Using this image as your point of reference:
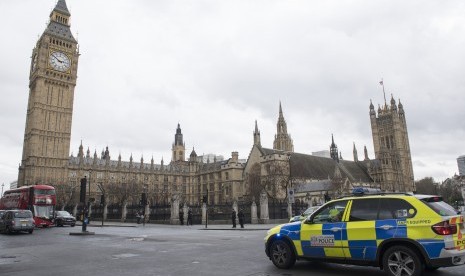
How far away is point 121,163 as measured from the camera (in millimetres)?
101125

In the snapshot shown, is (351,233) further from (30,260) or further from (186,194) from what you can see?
(186,194)

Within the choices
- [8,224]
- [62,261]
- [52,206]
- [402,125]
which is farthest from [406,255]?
[402,125]

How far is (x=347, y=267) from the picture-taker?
8680 mm

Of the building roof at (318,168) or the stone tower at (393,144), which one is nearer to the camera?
the building roof at (318,168)

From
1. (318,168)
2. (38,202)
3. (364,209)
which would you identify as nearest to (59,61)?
(318,168)

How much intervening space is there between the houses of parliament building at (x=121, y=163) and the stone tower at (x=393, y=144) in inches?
12.1

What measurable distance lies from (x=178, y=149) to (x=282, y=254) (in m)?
136

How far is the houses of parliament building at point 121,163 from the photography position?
7425 cm

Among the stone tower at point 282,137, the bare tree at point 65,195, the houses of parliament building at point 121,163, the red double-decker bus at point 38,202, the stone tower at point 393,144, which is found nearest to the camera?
the red double-decker bus at point 38,202

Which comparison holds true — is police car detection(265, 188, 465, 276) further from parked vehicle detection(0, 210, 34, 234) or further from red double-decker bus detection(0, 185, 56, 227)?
red double-decker bus detection(0, 185, 56, 227)

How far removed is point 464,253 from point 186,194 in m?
105

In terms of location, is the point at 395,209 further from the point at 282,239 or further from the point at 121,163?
the point at 121,163

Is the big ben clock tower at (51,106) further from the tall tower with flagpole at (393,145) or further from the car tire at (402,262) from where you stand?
the car tire at (402,262)

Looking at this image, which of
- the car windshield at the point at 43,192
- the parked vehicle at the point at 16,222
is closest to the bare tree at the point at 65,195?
the car windshield at the point at 43,192
